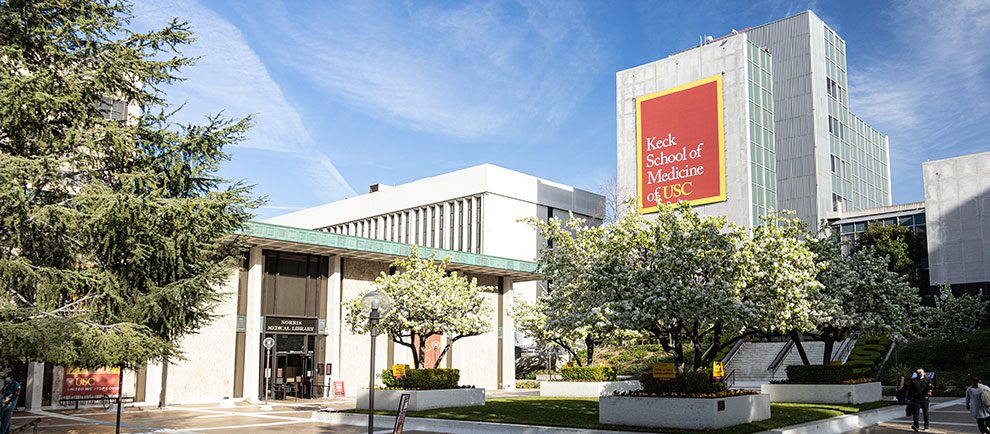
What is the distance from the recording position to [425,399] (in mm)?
25688

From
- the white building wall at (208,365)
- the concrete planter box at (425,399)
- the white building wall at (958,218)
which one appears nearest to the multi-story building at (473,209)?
the white building wall at (958,218)

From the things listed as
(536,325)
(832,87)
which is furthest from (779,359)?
(832,87)

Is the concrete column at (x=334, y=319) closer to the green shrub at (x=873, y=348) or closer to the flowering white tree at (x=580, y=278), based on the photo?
the flowering white tree at (x=580, y=278)

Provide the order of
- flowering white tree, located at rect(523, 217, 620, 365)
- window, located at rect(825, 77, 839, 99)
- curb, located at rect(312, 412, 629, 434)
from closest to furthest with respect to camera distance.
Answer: curb, located at rect(312, 412, 629, 434)
flowering white tree, located at rect(523, 217, 620, 365)
window, located at rect(825, 77, 839, 99)

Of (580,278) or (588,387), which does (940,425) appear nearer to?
(580,278)

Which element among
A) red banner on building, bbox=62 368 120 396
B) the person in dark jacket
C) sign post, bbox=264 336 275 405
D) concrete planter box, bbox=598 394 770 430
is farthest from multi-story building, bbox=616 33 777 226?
concrete planter box, bbox=598 394 770 430

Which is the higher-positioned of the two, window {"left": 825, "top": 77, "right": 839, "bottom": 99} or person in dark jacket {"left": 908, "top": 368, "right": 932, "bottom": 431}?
window {"left": 825, "top": 77, "right": 839, "bottom": 99}

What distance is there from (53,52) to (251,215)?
5383 mm

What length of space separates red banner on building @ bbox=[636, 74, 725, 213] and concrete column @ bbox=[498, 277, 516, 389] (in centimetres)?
2809

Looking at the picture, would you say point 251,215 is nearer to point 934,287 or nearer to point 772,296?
point 772,296

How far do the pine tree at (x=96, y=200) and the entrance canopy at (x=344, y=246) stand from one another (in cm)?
1349

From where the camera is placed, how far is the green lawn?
1961 cm

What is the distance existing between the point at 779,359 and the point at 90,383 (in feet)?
122

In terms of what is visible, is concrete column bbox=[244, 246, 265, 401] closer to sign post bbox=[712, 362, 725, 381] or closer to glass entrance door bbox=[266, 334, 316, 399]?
glass entrance door bbox=[266, 334, 316, 399]
